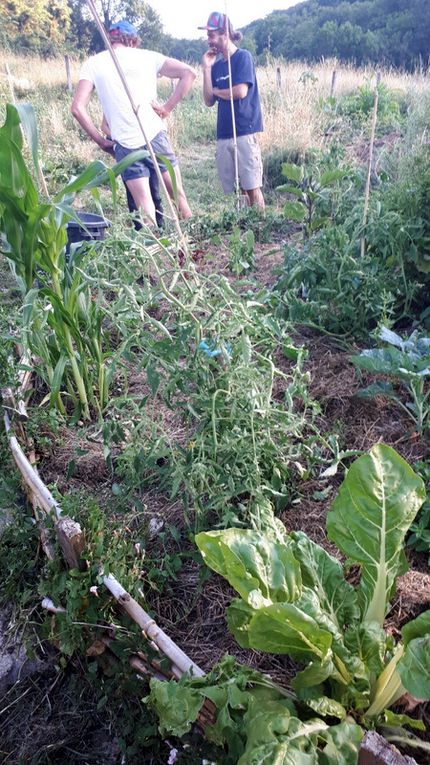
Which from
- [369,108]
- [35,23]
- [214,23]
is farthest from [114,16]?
[214,23]

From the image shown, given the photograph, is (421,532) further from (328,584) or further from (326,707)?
(326,707)

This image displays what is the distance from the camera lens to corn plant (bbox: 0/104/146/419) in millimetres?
→ 1985

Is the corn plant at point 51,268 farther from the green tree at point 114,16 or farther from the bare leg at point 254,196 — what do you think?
the green tree at point 114,16

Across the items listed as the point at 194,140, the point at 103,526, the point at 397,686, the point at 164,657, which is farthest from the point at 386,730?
the point at 194,140

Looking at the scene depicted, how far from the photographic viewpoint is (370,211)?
303 cm

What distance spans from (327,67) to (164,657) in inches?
608

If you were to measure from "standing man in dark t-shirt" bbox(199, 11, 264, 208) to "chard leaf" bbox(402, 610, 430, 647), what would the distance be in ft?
13.4

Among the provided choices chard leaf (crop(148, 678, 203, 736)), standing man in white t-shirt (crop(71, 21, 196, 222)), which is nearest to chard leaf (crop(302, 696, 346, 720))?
chard leaf (crop(148, 678, 203, 736))

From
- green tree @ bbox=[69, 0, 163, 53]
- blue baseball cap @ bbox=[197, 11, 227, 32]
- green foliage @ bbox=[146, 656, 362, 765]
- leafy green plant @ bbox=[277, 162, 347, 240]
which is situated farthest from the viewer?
green tree @ bbox=[69, 0, 163, 53]

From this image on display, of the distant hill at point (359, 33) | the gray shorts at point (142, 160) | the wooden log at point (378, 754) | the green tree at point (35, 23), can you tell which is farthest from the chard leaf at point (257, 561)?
the distant hill at point (359, 33)

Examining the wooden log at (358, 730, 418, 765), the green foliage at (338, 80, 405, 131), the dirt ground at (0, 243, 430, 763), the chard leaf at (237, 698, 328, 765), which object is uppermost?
the green foliage at (338, 80, 405, 131)

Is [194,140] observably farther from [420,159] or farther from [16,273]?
[16,273]

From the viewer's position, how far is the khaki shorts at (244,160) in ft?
16.5

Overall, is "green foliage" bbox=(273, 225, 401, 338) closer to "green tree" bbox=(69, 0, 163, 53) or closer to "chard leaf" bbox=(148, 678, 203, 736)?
"chard leaf" bbox=(148, 678, 203, 736)
